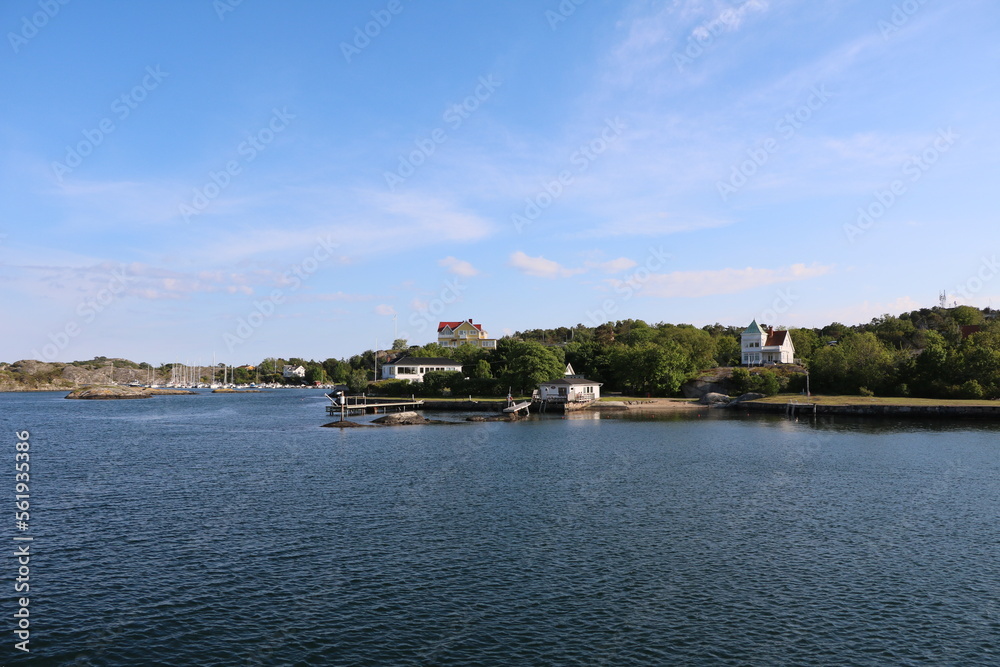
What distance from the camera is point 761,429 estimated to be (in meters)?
72.0

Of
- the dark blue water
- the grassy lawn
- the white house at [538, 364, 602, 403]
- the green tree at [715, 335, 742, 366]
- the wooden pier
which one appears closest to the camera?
the dark blue water

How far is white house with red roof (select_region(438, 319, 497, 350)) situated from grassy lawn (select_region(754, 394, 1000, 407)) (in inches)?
3853

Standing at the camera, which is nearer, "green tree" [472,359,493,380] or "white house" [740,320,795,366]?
"green tree" [472,359,493,380]

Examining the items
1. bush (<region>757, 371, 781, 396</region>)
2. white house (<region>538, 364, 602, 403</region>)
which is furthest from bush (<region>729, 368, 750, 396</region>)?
white house (<region>538, 364, 602, 403</region>)

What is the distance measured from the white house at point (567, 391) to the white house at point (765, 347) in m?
45.7

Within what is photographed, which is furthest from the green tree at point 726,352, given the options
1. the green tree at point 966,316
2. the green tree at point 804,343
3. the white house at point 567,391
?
the green tree at point 966,316

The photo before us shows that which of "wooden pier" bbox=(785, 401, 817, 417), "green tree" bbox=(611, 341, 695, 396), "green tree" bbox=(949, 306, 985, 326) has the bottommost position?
"wooden pier" bbox=(785, 401, 817, 417)

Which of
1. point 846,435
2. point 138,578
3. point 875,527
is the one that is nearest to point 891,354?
point 846,435

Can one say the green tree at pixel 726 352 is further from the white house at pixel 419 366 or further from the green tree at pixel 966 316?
the white house at pixel 419 366

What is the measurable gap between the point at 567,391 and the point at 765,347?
54.0m

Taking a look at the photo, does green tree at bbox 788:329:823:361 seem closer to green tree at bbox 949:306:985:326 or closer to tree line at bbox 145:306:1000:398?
tree line at bbox 145:306:1000:398

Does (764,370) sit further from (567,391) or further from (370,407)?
(370,407)

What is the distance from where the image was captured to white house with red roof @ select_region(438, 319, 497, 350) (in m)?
185

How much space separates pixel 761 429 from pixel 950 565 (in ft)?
160
